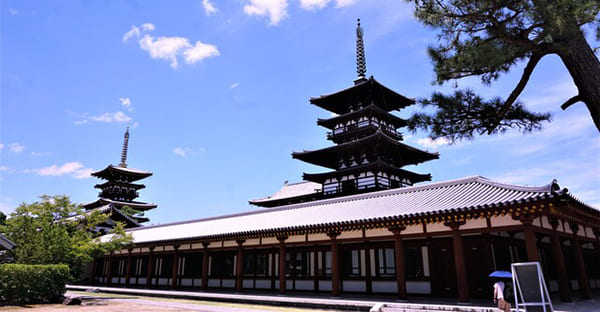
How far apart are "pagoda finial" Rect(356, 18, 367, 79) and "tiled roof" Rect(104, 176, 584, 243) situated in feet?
54.3

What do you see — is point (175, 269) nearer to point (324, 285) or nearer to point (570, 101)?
point (324, 285)

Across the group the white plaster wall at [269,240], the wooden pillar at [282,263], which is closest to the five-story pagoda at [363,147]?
the white plaster wall at [269,240]

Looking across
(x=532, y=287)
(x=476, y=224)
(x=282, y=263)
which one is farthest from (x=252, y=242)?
(x=532, y=287)

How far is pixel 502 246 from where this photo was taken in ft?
45.5

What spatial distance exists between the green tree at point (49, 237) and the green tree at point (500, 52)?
16.5 meters

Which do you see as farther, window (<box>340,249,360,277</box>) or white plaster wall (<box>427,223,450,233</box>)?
window (<box>340,249,360,277</box>)

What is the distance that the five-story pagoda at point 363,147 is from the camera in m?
29.0

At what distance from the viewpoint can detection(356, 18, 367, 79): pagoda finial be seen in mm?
33675

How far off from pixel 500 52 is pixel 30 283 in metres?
17.9

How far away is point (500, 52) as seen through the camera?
26.9 feet

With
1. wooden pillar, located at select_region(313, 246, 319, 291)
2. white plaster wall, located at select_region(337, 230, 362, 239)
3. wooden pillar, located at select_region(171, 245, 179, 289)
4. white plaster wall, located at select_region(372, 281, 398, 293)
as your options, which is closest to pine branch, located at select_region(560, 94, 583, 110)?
A: white plaster wall, located at select_region(337, 230, 362, 239)

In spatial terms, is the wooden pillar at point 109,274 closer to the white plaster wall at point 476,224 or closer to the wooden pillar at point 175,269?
the wooden pillar at point 175,269

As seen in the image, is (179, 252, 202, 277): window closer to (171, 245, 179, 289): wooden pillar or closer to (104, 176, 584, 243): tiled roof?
(171, 245, 179, 289): wooden pillar

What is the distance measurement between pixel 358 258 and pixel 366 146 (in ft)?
46.7
